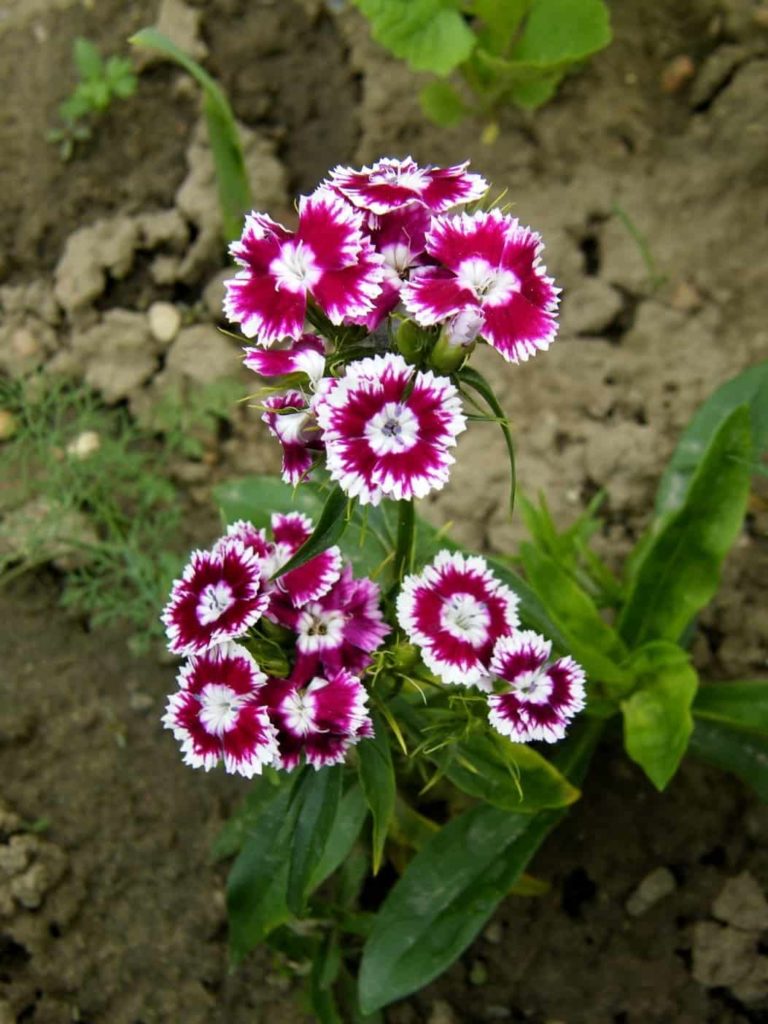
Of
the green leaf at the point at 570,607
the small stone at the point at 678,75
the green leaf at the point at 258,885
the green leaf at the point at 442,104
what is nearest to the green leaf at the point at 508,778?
the green leaf at the point at 570,607

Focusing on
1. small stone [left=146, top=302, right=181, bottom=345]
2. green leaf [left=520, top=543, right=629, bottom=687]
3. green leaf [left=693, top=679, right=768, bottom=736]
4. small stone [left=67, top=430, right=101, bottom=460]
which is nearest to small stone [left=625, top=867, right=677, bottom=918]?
green leaf [left=693, top=679, right=768, bottom=736]

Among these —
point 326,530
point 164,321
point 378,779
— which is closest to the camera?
point 326,530

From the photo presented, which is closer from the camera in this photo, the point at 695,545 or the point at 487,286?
the point at 487,286

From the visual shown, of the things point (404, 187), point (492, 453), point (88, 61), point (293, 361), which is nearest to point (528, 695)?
point (293, 361)

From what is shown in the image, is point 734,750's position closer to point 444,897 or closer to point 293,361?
point 444,897

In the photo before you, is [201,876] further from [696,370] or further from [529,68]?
[529,68]

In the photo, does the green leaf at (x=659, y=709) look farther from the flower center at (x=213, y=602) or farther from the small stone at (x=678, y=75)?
the small stone at (x=678, y=75)
